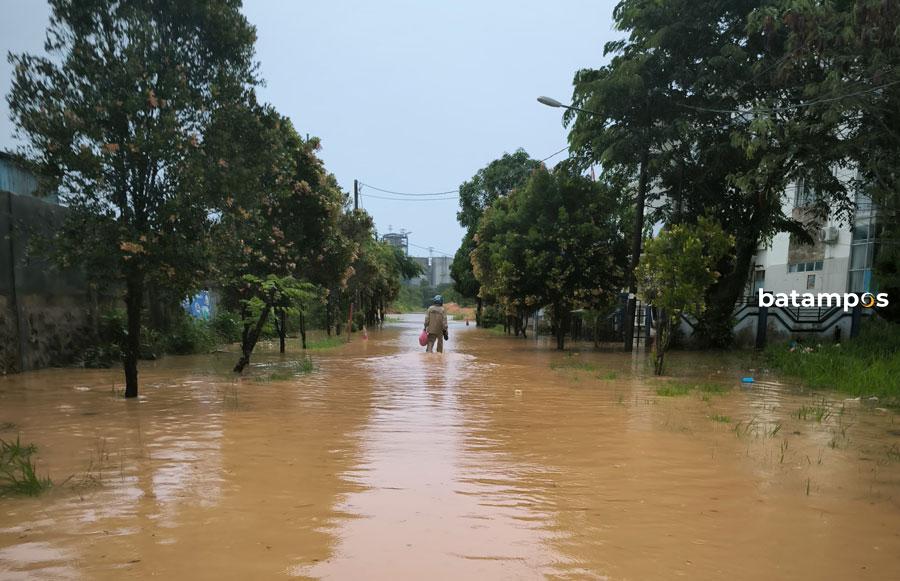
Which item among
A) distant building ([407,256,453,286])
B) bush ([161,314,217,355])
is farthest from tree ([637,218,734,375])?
distant building ([407,256,453,286])

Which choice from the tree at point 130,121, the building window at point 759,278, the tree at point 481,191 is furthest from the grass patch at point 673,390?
the tree at point 481,191

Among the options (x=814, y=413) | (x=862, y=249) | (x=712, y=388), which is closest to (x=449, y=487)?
(x=814, y=413)

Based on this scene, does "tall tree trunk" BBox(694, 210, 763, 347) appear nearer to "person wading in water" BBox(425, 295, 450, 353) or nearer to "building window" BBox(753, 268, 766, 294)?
"person wading in water" BBox(425, 295, 450, 353)

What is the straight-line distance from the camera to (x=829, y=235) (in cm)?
2347

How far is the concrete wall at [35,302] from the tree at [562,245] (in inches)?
436

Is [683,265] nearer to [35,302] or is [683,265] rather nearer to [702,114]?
[702,114]

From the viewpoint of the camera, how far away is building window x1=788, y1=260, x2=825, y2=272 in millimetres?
24609

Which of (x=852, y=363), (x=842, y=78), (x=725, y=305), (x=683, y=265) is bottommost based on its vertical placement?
(x=852, y=363)

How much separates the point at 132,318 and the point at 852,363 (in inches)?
490

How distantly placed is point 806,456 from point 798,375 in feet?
25.4

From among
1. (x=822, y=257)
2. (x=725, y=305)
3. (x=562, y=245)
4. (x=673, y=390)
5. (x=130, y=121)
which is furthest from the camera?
(x=822, y=257)

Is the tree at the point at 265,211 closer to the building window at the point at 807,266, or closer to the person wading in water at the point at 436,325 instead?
the person wading in water at the point at 436,325

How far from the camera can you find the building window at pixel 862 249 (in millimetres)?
21375

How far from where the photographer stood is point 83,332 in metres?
12.8
